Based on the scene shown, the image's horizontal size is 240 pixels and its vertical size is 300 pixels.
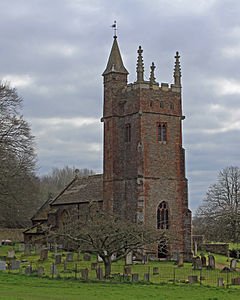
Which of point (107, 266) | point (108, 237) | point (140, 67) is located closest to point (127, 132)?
point (140, 67)

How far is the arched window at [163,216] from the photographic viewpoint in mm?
45688

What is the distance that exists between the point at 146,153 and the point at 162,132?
8.49 ft

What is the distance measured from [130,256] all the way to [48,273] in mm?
8313

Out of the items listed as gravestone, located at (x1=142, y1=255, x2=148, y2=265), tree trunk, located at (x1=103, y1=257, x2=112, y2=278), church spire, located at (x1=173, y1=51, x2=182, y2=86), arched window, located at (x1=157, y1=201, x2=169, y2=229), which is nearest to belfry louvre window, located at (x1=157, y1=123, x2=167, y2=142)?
church spire, located at (x1=173, y1=51, x2=182, y2=86)

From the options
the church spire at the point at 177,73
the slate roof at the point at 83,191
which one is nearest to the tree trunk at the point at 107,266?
the slate roof at the point at 83,191

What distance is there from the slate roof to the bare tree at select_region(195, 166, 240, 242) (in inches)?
442

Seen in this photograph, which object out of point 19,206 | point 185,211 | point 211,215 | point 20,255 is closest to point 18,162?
point 19,206

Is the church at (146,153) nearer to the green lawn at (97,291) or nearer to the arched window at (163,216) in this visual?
the arched window at (163,216)

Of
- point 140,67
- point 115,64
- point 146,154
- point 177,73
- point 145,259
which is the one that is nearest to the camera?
point 145,259

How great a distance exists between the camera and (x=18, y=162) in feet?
141

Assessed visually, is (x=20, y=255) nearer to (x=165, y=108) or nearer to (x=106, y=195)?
(x=106, y=195)

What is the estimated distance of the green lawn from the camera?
74.9 feet

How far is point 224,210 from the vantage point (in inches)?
2053

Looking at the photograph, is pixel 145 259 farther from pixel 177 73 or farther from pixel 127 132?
pixel 177 73
